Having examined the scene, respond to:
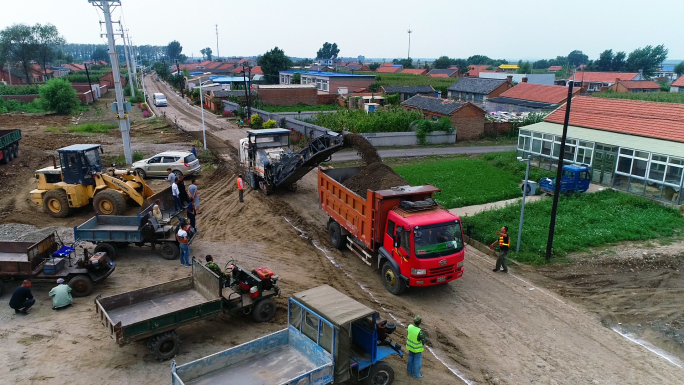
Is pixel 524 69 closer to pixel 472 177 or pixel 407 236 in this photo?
pixel 472 177

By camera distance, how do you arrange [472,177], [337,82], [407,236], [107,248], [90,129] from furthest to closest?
[337,82] < [90,129] < [472,177] < [107,248] < [407,236]

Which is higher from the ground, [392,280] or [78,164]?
[78,164]

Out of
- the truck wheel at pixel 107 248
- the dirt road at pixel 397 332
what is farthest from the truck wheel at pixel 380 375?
the truck wheel at pixel 107 248

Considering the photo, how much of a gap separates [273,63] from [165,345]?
73342mm

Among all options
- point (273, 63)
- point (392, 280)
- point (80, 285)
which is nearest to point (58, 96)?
point (273, 63)

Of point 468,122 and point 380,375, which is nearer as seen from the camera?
point 380,375

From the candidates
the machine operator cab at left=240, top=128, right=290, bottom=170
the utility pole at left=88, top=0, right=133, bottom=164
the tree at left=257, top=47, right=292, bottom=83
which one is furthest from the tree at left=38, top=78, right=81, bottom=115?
the machine operator cab at left=240, top=128, right=290, bottom=170

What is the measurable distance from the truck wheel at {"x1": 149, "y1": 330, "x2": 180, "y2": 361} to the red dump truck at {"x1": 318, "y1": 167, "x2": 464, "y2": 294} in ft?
18.2

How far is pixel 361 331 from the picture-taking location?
7.91 meters

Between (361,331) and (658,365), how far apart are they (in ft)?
21.6

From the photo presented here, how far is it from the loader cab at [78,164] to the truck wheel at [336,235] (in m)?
9.60

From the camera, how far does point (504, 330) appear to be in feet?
34.2

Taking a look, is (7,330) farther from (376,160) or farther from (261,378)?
(376,160)

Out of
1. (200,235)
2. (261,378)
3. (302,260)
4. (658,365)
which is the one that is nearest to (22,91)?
(200,235)
